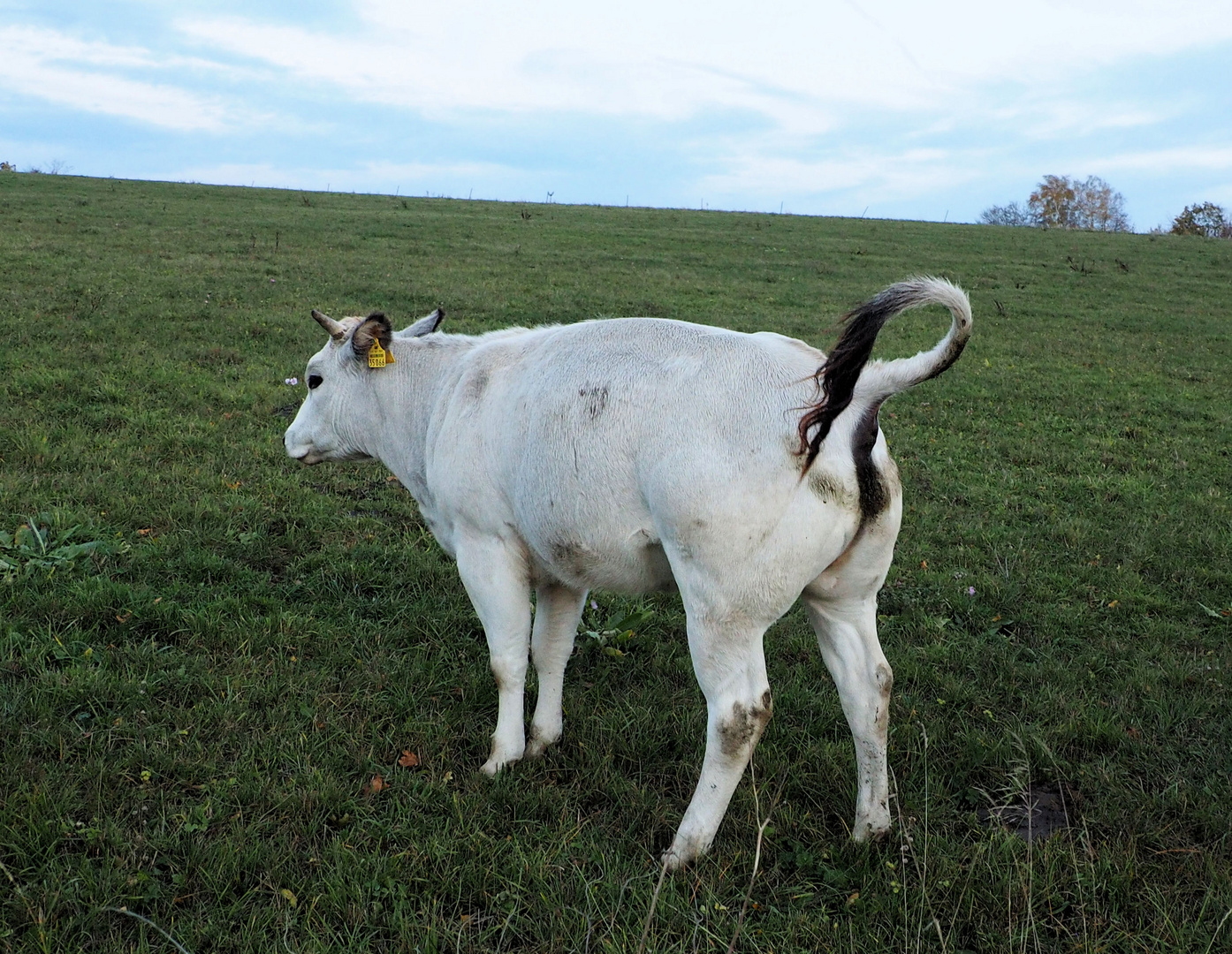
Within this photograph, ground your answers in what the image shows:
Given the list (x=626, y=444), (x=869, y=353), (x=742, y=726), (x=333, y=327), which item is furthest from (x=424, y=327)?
(x=742, y=726)

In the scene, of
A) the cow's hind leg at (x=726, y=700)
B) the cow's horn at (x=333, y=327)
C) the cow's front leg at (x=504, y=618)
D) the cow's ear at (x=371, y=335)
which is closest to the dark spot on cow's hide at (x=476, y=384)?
the cow's front leg at (x=504, y=618)

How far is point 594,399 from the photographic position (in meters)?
3.88

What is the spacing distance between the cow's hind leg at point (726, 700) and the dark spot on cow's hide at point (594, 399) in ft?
2.91

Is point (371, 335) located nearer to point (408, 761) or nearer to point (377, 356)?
point (377, 356)

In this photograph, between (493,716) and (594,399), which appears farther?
(493,716)

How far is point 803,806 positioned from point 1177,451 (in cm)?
873

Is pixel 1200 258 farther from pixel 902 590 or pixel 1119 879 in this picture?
pixel 1119 879

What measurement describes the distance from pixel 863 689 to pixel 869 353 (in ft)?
4.96

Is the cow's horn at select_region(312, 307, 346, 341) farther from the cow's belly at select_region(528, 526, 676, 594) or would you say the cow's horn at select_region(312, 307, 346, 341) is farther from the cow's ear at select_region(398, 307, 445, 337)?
the cow's belly at select_region(528, 526, 676, 594)

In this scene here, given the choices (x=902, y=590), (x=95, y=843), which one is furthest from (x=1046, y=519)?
(x=95, y=843)

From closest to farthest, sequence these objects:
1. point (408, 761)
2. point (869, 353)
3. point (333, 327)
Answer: point (869, 353) < point (408, 761) < point (333, 327)

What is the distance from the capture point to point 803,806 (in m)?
4.26

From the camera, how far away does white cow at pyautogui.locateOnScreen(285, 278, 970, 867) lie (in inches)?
136

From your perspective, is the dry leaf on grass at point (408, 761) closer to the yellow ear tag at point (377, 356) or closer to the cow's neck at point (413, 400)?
the cow's neck at point (413, 400)
